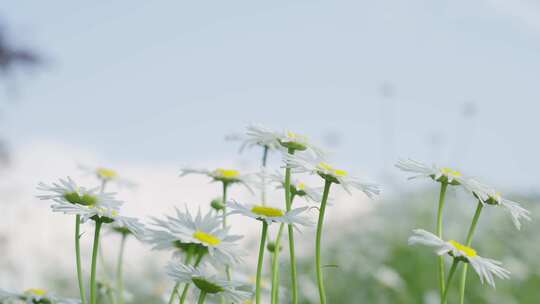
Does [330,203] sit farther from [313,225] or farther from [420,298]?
[420,298]

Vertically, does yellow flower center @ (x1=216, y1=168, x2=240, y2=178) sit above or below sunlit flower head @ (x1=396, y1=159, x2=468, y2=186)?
below

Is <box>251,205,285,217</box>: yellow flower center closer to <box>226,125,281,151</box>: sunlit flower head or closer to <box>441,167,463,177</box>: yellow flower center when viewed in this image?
<box>226,125,281,151</box>: sunlit flower head

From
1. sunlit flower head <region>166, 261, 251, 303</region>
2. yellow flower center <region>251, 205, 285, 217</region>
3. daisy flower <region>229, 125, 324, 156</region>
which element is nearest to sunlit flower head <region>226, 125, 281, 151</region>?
daisy flower <region>229, 125, 324, 156</region>

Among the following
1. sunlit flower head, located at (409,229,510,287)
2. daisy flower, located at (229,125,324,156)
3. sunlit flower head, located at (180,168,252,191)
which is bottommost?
sunlit flower head, located at (409,229,510,287)

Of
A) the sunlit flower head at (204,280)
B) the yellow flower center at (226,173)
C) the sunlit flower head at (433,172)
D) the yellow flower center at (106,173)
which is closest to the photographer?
the sunlit flower head at (204,280)

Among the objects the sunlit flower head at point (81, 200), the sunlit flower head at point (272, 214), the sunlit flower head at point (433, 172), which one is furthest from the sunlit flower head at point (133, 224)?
the sunlit flower head at point (433, 172)

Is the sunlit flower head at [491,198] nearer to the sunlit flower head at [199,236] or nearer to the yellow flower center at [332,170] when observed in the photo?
the yellow flower center at [332,170]

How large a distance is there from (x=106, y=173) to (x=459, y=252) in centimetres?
61

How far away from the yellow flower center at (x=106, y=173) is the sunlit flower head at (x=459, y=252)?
541mm

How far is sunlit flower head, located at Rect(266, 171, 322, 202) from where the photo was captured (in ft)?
3.10

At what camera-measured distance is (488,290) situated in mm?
3859

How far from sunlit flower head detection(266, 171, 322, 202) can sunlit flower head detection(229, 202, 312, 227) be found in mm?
92

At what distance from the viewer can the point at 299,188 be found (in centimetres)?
96

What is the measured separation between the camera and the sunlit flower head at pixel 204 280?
773 millimetres
